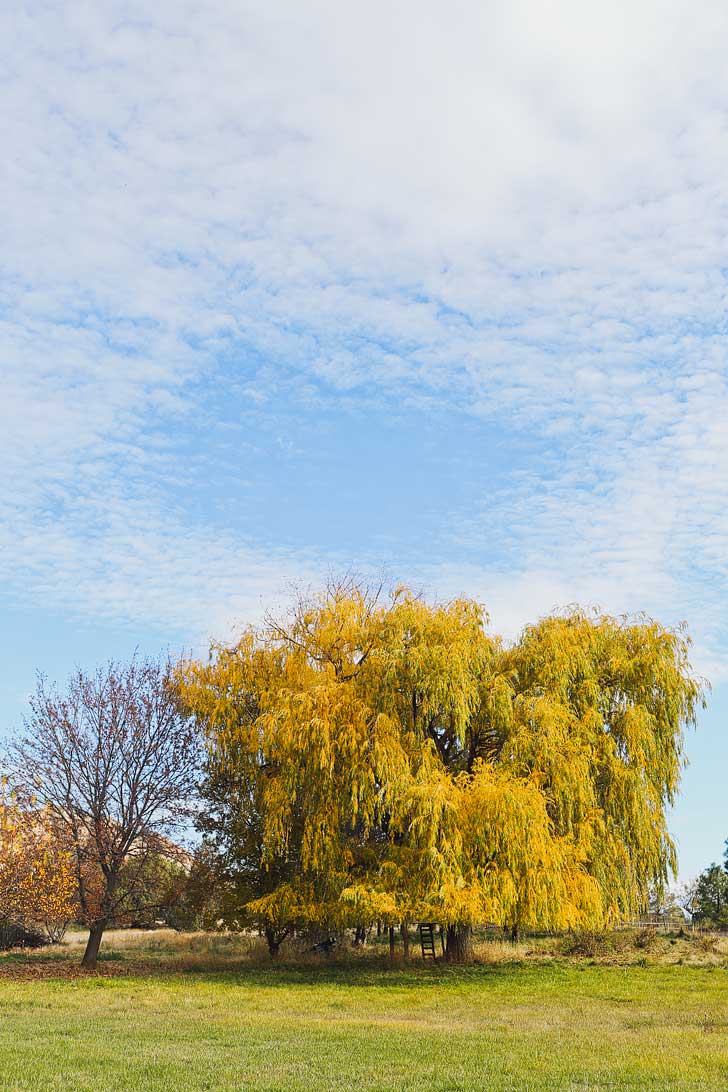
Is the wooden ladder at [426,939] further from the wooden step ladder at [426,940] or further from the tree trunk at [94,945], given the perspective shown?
the tree trunk at [94,945]

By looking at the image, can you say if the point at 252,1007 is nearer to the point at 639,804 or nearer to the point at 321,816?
the point at 321,816

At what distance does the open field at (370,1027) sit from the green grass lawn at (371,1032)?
3cm

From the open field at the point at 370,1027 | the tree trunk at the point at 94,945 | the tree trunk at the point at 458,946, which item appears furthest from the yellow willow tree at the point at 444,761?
the tree trunk at the point at 94,945

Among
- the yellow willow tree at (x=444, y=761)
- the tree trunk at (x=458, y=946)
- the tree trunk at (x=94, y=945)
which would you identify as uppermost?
the yellow willow tree at (x=444, y=761)

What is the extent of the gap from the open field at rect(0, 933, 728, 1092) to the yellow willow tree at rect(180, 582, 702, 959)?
1.89 metres

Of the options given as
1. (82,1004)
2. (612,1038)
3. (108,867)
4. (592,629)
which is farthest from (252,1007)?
(592,629)

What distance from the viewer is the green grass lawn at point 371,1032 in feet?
30.1

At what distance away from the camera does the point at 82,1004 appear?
16.0m

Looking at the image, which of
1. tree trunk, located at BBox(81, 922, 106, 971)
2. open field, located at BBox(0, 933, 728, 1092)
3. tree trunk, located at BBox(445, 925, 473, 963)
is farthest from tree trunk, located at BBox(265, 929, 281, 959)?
tree trunk, located at BBox(445, 925, 473, 963)

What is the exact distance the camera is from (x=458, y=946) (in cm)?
2450

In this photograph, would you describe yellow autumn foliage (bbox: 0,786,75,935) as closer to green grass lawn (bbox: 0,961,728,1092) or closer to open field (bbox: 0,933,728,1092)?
open field (bbox: 0,933,728,1092)

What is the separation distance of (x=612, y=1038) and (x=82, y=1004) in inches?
365

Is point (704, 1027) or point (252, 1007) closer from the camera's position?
point (704, 1027)

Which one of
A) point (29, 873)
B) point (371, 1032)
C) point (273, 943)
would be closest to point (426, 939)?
point (273, 943)
